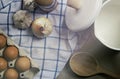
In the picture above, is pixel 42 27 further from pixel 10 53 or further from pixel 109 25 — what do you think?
pixel 109 25

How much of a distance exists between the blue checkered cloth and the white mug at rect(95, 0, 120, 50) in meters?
0.10

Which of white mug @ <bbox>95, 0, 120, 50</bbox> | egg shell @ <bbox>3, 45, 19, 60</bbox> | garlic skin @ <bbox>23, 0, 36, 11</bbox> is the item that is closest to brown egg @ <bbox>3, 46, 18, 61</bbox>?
egg shell @ <bbox>3, 45, 19, 60</bbox>

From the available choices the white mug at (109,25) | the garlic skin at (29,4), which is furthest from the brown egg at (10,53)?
the white mug at (109,25)

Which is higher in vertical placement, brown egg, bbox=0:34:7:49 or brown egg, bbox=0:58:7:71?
brown egg, bbox=0:34:7:49

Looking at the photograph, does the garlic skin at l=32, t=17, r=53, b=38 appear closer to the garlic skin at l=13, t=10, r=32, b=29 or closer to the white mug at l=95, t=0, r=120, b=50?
the garlic skin at l=13, t=10, r=32, b=29

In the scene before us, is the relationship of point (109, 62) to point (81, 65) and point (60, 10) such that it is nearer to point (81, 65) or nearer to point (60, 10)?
point (81, 65)

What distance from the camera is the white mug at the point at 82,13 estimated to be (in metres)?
1.00

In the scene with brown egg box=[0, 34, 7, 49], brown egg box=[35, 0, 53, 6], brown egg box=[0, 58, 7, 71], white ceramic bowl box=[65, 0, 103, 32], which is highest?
brown egg box=[35, 0, 53, 6]

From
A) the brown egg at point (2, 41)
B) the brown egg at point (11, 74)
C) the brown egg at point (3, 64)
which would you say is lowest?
the brown egg at point (11, 74)

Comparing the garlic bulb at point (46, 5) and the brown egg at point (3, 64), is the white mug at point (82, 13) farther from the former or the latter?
the brown egg at point (3, 64)

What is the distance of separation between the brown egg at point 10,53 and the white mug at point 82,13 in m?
0.18

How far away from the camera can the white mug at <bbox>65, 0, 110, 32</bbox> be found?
1.00m

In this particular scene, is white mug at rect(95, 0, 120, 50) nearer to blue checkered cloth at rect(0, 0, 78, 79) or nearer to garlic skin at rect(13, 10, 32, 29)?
blue checkered cloth at rect(0, 0, 78, 79)

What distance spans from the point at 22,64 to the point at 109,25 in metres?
0.31
